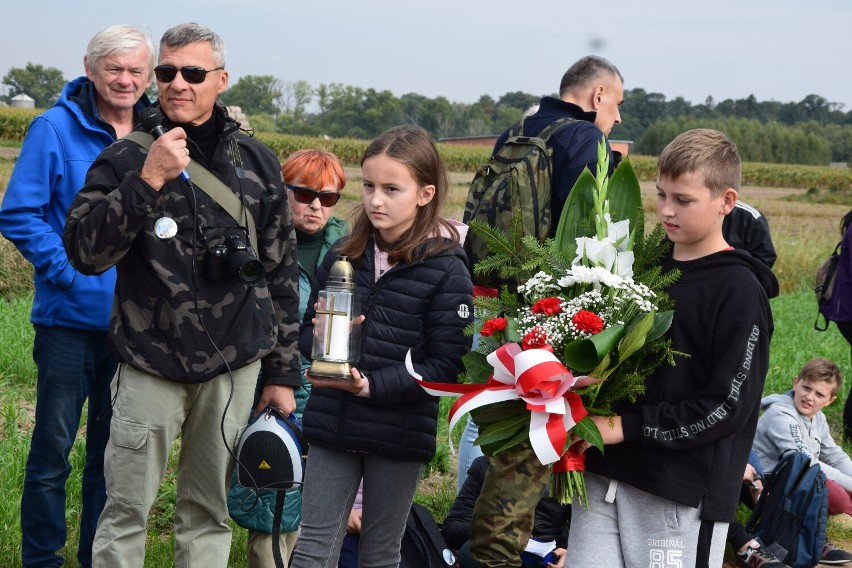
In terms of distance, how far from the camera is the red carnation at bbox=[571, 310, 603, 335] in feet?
9.32

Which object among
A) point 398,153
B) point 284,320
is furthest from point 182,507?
point 398,153

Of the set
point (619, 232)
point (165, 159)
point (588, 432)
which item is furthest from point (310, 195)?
point (588, 432)

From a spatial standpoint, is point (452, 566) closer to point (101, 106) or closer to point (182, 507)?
point (182, 507)

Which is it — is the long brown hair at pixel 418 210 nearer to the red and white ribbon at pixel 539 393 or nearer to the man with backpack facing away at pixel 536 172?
the red and white ribbon at pixel 539 393

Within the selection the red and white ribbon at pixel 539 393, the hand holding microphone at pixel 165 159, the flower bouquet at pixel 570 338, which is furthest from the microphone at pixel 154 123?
the red and white ribbon at pixel 539 393

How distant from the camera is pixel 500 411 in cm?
302

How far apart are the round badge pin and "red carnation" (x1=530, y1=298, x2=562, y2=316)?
1233mm

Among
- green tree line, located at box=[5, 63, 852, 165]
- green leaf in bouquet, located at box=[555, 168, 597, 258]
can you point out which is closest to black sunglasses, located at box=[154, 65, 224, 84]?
green leaf in bouquet, located at box=[555, 168, 597, 258]

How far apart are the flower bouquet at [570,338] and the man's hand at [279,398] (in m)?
0.88

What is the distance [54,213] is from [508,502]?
7.31ft

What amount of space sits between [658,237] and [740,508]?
132 inches

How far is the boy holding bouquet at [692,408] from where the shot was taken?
2.89 meters

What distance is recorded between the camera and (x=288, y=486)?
3.59 m

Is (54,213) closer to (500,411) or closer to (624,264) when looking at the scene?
(500,411)
